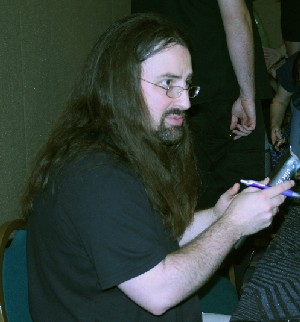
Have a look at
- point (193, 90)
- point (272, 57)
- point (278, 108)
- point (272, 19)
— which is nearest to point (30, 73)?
point (193, 90)

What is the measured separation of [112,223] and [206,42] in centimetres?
124

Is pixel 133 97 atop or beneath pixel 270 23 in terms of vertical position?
atop

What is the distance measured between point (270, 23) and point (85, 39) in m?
3.42

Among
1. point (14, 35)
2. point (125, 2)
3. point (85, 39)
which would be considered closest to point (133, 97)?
point (14, 35)

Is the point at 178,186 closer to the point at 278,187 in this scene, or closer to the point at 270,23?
the point at 278,187

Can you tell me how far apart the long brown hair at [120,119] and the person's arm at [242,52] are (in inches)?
27.6

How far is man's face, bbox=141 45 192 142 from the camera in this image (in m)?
1.23

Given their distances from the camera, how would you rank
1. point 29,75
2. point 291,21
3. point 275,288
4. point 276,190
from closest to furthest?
point 275,288 < point 276,190 < point 29,75 < point 291,21

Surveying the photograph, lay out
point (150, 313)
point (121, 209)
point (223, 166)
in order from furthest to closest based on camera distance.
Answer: point (223, 166)
point (150, 313)
point (121, 209)

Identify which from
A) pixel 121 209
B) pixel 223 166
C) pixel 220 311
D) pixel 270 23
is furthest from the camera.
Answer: pixel 270 23

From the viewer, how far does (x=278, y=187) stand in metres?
1.13

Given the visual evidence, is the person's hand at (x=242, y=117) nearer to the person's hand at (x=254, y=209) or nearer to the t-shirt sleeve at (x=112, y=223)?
the person's hand at (x=254, y=209)

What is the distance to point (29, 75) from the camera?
5.74ft

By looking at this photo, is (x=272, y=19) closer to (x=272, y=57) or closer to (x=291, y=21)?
(x=272, y=57)
